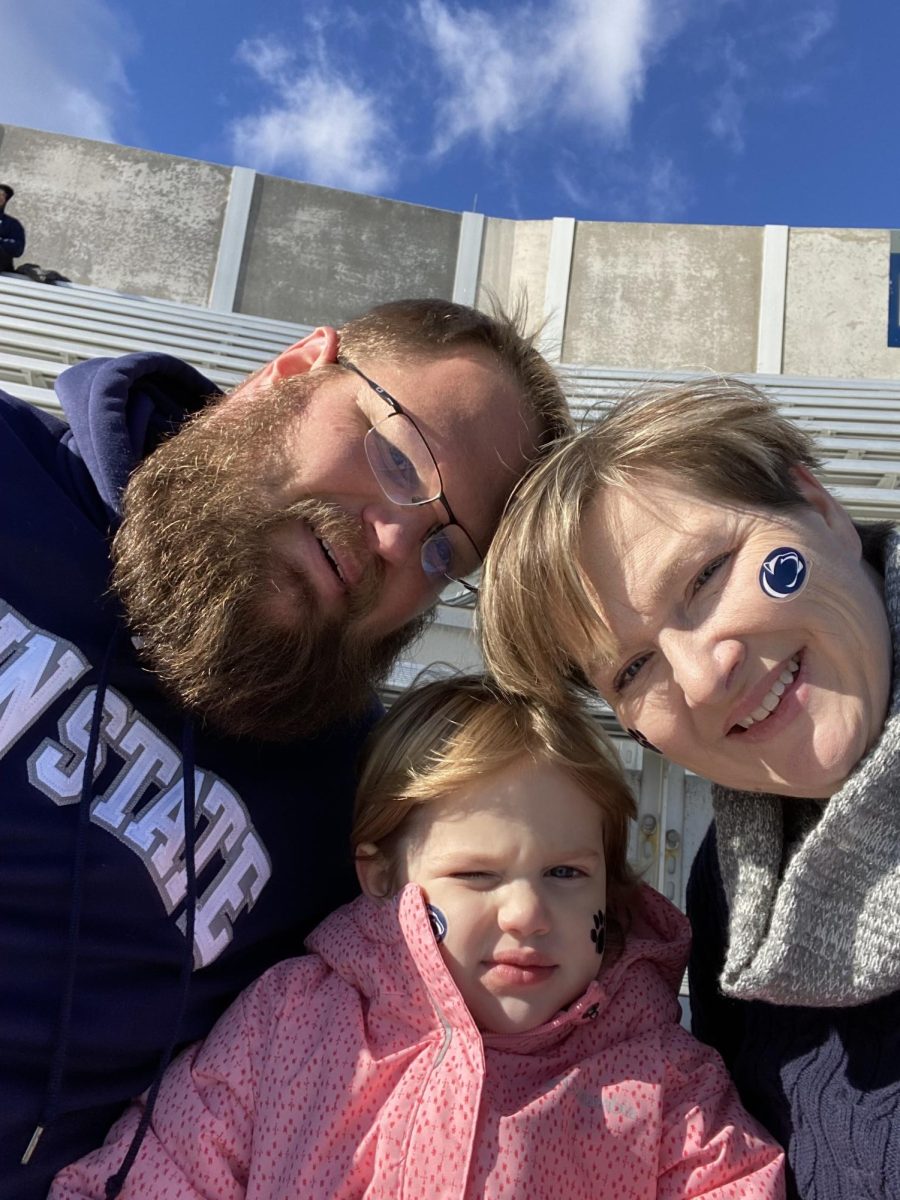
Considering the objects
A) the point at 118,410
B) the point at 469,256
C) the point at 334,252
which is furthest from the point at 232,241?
the point at 118,410

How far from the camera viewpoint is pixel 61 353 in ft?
19.7

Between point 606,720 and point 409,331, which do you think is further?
point 606,720

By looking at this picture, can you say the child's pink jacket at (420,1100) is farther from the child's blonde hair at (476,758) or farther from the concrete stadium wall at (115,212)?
the concrete stadium wall at (115,212)

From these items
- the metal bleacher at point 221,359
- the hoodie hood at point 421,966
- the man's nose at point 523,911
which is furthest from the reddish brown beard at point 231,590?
the metal bleacher at point 221,359

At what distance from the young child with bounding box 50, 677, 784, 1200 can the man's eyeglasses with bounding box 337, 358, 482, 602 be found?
0.28 meters

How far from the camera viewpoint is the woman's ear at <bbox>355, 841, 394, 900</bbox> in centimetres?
143

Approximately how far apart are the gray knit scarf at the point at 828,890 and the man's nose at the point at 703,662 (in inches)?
6.4

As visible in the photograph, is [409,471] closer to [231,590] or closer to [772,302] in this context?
[231,590]

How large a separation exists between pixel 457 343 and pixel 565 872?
945 millimetres

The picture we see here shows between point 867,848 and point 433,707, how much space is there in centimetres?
71

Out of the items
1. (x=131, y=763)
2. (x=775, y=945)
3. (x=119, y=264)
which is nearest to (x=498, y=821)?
(x=775, y=945)

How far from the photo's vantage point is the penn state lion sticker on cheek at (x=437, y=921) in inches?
50.9

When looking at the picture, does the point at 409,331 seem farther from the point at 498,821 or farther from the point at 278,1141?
the point at 278,1141

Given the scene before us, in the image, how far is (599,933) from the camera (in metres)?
1.34
